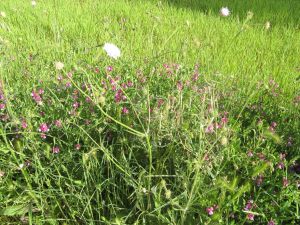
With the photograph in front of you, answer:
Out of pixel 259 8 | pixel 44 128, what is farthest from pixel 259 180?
pixel 259 8

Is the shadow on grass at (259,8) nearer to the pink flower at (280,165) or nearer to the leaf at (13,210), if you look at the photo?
the pink flower at (280,165)

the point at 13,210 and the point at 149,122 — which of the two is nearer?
the point at 149,122

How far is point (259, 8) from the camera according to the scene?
4340mm

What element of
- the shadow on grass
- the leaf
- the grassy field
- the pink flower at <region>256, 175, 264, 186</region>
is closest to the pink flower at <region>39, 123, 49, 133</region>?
the grassy field

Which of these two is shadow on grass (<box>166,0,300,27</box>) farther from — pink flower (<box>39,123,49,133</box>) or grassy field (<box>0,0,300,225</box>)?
pink flower (<box>39,123,49,133</box>)

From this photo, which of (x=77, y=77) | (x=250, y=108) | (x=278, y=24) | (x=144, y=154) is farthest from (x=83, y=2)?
(x=144, y=154)

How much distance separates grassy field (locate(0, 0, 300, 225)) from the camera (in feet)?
4.00

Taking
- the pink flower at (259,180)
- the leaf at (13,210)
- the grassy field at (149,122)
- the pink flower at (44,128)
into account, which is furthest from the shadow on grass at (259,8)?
the leaf at (13,210)

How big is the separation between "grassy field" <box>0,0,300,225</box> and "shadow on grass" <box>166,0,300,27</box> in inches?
1.7

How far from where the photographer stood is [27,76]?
6.86 ft

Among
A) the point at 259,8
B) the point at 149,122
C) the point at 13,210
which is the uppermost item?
the point at 149,122

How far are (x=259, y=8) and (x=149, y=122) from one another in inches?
150

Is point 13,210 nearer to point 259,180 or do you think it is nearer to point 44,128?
point 44,128

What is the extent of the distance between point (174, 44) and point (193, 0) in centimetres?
207
